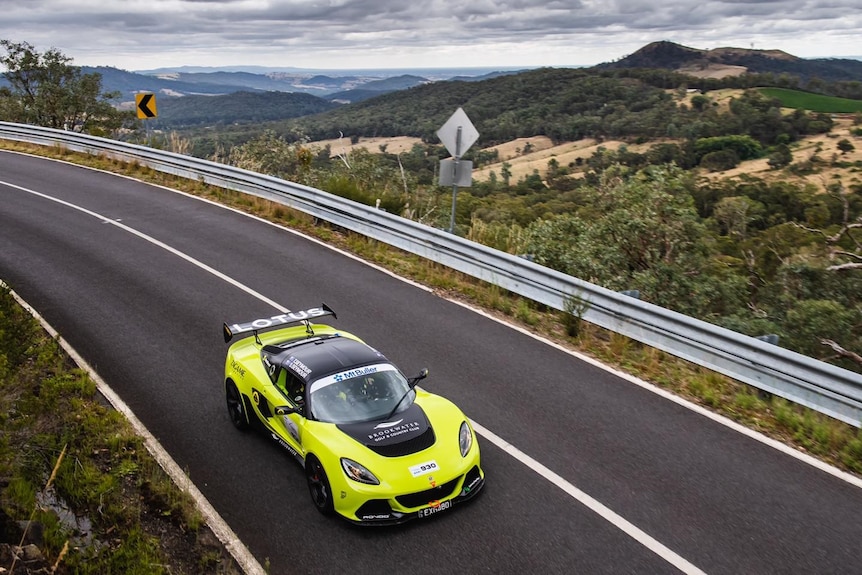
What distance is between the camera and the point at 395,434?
5.88 m

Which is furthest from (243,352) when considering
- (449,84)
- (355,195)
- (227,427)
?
(449,84)

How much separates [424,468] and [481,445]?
1.46m

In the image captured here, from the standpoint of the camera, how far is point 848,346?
11281mm

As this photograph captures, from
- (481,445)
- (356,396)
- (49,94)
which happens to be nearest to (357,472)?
(356,396)

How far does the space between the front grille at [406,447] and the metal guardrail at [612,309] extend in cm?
416

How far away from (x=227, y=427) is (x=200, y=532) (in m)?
1.82

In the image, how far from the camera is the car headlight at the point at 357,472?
5.50 meters

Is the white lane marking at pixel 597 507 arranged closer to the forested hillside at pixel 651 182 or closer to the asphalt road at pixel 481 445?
the asphalt road at pixel 481 445

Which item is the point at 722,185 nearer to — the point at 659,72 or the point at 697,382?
the point at 697,382

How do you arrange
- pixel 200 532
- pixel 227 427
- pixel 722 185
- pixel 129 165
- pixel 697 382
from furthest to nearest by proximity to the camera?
1. pixel 722 185
2. pixel 129 165
3. pixel 697 382
4. pixel 227 427
5. pixel 200 532

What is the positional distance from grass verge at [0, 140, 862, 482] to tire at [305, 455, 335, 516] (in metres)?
4.54

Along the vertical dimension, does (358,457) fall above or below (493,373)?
above

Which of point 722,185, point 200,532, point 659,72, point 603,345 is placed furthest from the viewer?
point 659,72

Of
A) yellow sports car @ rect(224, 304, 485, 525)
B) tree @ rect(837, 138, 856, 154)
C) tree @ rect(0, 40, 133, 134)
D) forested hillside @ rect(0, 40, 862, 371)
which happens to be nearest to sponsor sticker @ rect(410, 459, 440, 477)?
yellow sports car @ rect(224, 304, 485, 525)
